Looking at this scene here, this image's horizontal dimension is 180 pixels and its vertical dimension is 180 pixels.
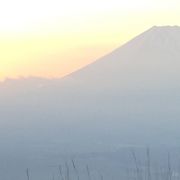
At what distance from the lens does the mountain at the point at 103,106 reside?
2411 inches

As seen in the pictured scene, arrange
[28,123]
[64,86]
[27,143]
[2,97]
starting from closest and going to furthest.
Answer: [27,143] < [28,123] < [2,97] < [64,86]

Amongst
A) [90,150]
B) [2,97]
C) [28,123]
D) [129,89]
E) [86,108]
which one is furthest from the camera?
[2,97]

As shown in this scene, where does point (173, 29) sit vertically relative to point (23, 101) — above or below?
above

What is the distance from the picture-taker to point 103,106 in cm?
8231

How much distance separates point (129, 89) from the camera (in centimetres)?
8925

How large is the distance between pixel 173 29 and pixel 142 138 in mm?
47751

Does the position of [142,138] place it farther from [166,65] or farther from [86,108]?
[166,65]

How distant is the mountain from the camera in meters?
61.2

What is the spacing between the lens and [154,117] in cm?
7381

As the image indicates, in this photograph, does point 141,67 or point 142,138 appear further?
point 141,67

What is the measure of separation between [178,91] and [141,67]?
19.9 m

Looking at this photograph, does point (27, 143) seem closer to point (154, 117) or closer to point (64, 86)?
point (154, 117)

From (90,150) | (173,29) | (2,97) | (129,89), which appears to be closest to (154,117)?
(129,89)

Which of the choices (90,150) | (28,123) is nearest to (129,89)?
(28,123)
